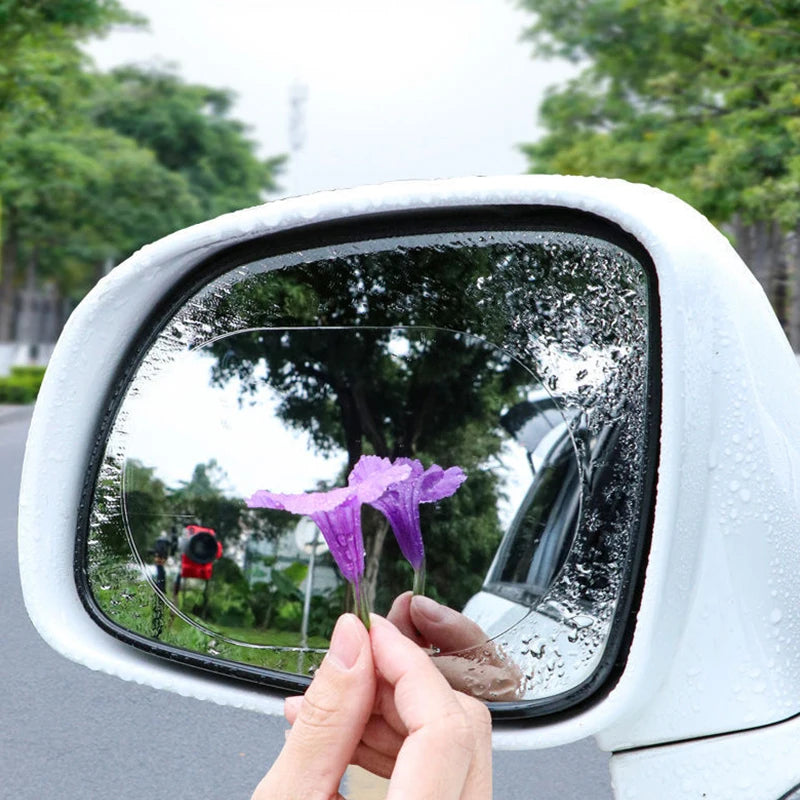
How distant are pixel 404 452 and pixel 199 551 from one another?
10.1 inches

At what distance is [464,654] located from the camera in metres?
0.97

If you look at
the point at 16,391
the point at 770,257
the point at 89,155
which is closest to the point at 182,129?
the point at 89,155

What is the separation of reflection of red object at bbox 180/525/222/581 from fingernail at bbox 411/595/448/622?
10.6 inches

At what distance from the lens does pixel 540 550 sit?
1044 millimetres

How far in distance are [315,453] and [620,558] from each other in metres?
0.43

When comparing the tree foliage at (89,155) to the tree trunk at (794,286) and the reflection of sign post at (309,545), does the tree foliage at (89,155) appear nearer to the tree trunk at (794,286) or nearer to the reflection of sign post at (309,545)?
the tree trunk at (794,286)

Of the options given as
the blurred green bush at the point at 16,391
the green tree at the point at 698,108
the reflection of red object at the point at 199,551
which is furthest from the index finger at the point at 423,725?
the blurred green bush at the point at 16,391

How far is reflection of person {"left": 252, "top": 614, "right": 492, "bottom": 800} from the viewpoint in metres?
0.74

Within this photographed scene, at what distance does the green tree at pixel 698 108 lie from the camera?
1525cm

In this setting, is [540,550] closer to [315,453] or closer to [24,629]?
[315,453]

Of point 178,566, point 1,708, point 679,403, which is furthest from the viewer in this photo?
point 1,708

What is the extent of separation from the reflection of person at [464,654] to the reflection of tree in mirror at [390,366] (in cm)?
9

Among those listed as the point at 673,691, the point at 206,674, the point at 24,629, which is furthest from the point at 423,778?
the point at 24,629

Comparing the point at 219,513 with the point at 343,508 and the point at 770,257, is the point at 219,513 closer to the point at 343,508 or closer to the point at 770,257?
the point at 343,508
